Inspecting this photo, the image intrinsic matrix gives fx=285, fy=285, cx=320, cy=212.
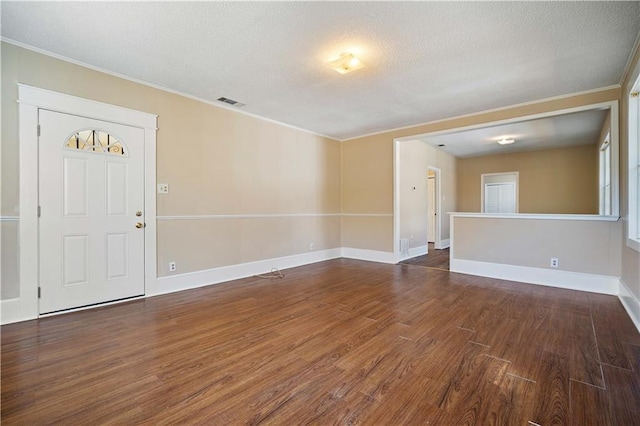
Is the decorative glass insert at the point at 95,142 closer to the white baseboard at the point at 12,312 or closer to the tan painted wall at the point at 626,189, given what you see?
the white baseboard at the point at 12,312

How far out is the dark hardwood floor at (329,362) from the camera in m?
1.52

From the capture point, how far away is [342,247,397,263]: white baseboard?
18.4 feet

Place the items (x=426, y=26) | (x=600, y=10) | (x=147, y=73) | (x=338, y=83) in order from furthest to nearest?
(x=338, y=83), (x=147, y=73), (x=426, y=26), (x=600, y=10)

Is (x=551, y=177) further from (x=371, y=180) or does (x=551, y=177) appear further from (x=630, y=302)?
(x=630, y=302)

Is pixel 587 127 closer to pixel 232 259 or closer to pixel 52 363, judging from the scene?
pixel 232 259

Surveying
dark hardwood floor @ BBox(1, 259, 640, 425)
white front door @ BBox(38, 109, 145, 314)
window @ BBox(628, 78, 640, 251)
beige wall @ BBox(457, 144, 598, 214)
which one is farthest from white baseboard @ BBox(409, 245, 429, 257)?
white front door @ BBox(38, 109, 145, 314)

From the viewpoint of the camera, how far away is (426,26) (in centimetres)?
235

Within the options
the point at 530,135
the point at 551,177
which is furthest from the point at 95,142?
the point at 551,177

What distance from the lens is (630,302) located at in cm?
289

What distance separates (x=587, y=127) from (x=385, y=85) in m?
4.71

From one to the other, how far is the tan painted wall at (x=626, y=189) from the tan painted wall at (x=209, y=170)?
14.3ft

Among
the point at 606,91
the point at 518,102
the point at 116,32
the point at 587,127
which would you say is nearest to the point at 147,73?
the point at 116,32

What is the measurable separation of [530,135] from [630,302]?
13.9 feet

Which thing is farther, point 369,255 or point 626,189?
point 369,255
